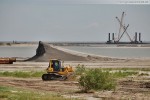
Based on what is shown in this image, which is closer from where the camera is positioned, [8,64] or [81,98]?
[81,98]

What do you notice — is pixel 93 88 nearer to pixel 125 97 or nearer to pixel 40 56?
pixel 125 97

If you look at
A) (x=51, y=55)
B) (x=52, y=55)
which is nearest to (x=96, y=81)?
(x=52, y=55)

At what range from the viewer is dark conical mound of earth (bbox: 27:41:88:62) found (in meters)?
78.6

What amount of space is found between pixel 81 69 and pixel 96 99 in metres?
18.3

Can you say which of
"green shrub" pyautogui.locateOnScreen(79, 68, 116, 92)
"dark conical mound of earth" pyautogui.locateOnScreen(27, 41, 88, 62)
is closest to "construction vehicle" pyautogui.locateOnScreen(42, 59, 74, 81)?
"green shrub" pyautogui.locateOnScreen(79, 68, 116, 92)

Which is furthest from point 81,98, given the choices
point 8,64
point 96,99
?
point 8,64

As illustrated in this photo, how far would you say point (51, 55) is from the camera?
79250 mm

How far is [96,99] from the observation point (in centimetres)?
2666

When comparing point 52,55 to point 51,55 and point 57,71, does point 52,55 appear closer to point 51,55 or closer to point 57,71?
point 51,55

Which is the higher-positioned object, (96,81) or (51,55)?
(96,81)

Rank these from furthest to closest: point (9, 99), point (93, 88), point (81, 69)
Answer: point (81, 69) → point (93, 88) → point (9, 99)

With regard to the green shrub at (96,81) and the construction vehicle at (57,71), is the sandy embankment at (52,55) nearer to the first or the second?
the construction vehicle at (57,71)

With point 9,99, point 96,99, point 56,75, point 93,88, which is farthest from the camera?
point 56,75

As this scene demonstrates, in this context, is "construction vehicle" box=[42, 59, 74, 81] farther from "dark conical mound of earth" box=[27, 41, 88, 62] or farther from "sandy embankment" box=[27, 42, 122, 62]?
"dark conical mound of earth" box=[27, 41, 88, 62]
